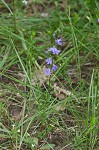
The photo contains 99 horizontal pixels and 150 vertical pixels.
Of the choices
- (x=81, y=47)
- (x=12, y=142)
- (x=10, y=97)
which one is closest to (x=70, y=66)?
(x=81, y=47)

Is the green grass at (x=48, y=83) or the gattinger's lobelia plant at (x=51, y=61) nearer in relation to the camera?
Answer: the green grass at (x=48, y=83)

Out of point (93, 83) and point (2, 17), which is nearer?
point (93, 83)

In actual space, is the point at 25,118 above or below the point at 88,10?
below

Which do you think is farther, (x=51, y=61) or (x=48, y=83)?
(x=48, y=83)

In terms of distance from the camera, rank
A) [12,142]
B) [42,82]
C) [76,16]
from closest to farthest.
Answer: [12,142] < [42,82] < [76,16]

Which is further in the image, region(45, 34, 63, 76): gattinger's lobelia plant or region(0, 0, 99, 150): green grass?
region(45, 34, 63, 76): gattinger's lobelia plant

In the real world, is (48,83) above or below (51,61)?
below

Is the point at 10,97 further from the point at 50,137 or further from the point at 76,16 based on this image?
the point at 76,16

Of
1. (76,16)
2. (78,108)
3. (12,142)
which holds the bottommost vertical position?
(12,142)
